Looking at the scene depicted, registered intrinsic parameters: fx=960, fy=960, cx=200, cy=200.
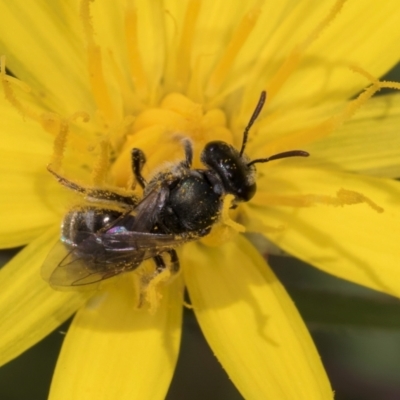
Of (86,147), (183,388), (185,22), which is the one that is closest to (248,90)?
(185,22)

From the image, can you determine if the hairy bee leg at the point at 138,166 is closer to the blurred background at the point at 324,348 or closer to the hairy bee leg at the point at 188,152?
the hairy bee leg at the point at 188,152

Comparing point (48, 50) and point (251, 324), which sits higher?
point (48, 50)

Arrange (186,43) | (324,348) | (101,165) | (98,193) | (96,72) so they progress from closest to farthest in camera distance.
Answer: (98,193), (101,165), (96,72), (186,43), (324,348)

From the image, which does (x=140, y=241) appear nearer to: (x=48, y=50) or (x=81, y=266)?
(x=81, y=266)

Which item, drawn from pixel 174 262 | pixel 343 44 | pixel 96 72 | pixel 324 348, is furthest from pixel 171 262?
pixel 324 348

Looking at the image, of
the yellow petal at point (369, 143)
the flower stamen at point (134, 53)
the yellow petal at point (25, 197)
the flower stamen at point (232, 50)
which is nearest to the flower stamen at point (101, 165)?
the yellow petal at point (25, 197)

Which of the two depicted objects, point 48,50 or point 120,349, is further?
point 48,50

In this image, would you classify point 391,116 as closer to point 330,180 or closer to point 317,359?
point 330,180
